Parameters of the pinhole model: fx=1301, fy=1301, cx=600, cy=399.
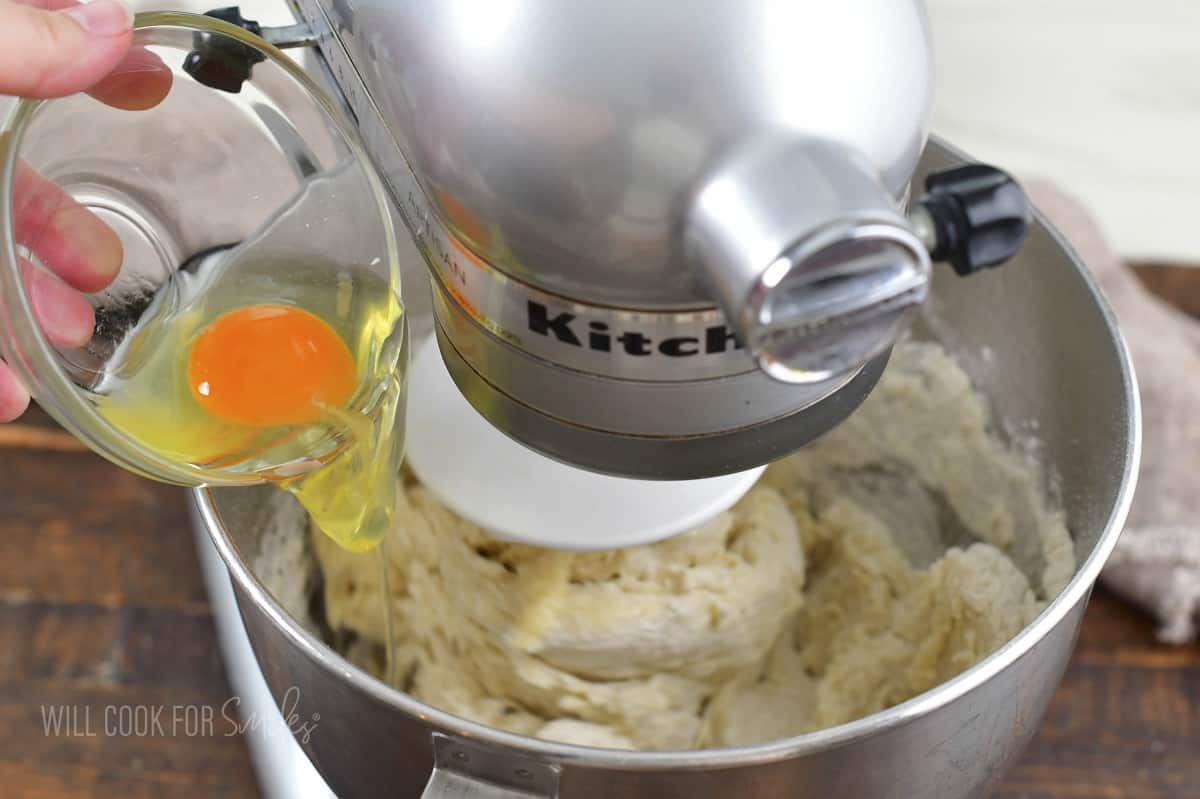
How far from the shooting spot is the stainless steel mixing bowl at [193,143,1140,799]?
59cm

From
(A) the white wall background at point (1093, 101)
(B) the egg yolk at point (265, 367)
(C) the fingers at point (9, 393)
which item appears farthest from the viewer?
(A) the white wall background at point (1093, 101)

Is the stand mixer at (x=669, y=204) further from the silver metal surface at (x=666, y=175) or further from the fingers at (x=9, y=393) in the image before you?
the fingers at (x=9, y=393)

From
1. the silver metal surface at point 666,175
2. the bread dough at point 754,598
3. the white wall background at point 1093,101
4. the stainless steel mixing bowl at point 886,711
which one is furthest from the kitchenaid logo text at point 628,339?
the white wall background at point 1093,101

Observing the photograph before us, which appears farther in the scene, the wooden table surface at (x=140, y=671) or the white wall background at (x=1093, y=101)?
the white wall background at (x=1093, y=101)

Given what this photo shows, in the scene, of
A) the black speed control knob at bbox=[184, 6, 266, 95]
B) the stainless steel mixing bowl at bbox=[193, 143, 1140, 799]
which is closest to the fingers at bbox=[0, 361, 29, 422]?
the stainless steel mixing bowl at bbox=[193, 143, 1140, 799]

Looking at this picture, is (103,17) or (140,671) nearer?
(103,17)

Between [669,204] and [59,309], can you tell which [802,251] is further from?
[59,309]

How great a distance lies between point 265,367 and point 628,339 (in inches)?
8.9

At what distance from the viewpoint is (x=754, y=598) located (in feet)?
2.81

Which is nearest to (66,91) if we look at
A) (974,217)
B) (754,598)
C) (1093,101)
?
(974,217)

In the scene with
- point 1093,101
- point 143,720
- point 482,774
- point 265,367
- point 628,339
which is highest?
point 628,339

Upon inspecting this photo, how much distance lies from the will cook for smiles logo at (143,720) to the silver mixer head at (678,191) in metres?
0.51

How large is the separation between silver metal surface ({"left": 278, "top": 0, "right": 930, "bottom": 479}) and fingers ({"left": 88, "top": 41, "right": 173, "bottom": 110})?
0.13m

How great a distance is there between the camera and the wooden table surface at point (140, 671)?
0.93 meters
